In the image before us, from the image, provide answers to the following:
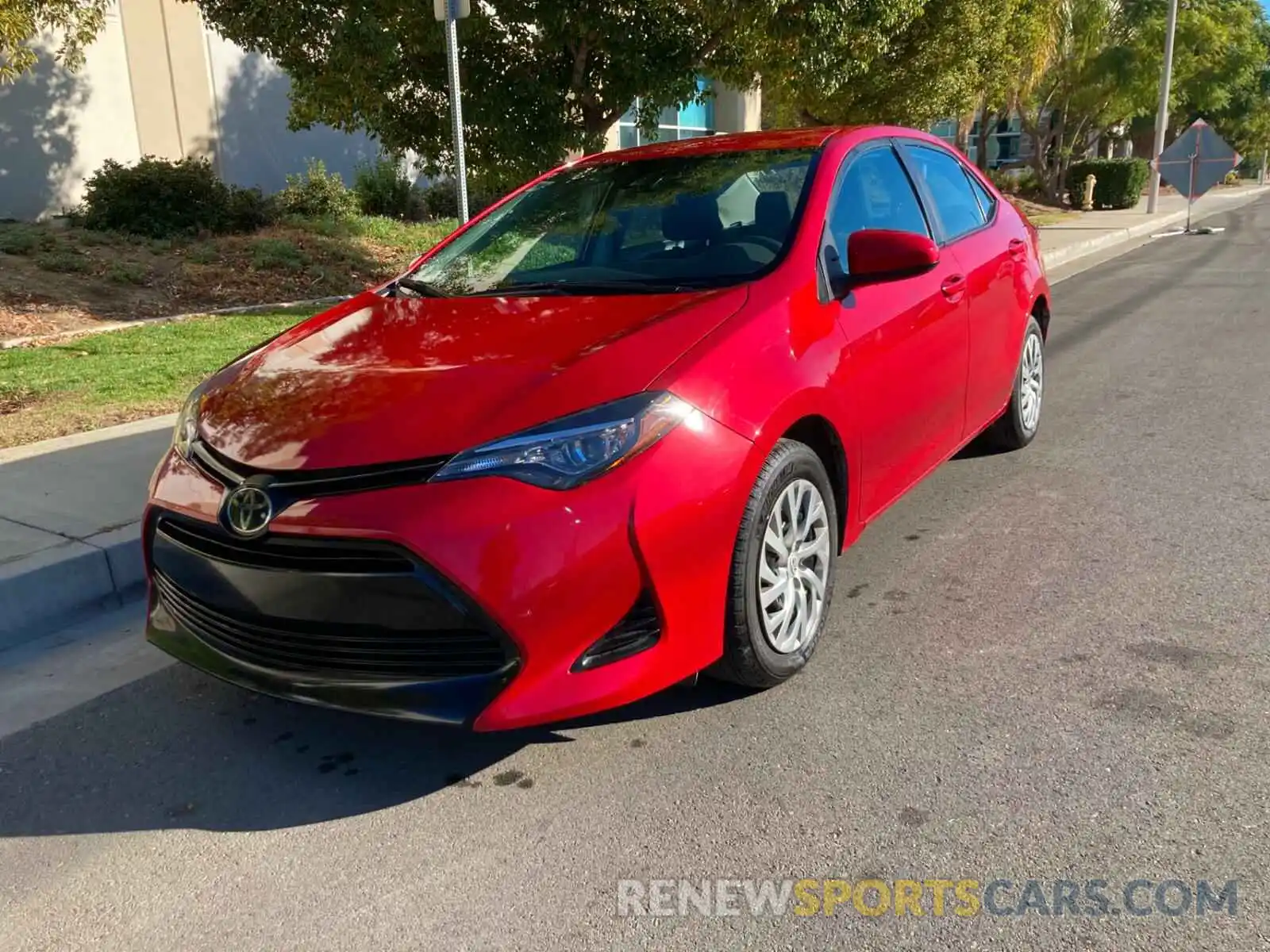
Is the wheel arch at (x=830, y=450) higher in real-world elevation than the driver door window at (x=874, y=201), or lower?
lower

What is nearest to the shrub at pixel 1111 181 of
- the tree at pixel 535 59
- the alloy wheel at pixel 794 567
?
the tree at pixel 535 59

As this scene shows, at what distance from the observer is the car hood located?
106 inches

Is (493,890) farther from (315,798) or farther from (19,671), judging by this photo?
(19,671)

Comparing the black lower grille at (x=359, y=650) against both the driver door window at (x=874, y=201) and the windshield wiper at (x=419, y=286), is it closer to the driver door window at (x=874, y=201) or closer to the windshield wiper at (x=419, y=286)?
the windshield wiper at (x=419, y=286)

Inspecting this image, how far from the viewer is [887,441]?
3725mm

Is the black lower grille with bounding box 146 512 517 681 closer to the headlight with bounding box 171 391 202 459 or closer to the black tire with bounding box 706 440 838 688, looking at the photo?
the headlight with bounding box 171 391 202 459

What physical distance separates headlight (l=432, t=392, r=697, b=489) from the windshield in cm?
84

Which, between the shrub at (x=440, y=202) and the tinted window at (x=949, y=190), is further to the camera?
the shrub at (x=440, y=202)

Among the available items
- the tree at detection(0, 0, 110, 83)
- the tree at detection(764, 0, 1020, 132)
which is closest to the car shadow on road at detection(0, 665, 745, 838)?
the tree at detection(0, 0, 110, 83)

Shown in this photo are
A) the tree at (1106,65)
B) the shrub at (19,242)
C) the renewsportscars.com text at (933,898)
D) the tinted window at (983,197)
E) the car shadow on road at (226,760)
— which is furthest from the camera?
the tree at (1106,65)

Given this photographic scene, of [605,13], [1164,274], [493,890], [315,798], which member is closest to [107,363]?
[605,13]

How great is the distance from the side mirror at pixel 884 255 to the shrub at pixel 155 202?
11.3m

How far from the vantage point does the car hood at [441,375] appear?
269cm

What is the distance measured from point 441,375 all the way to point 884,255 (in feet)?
4.96
